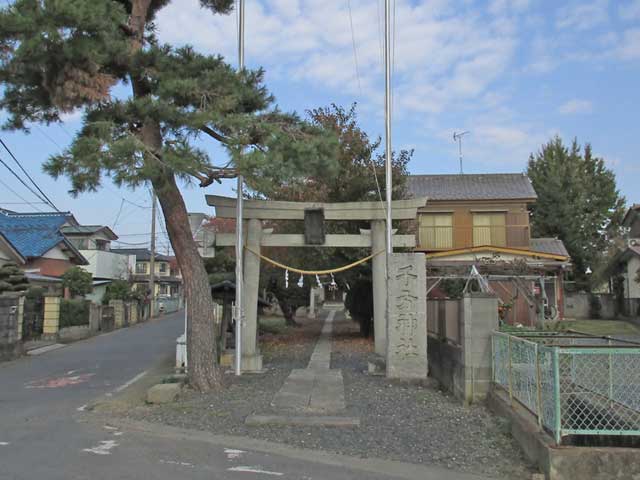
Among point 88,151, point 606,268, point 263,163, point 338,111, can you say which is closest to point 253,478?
point 263,163

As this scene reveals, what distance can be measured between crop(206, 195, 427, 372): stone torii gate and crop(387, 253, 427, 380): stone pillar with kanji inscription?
2032mm

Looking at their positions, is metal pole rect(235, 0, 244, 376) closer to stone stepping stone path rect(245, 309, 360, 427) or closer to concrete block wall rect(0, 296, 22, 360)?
stone stepping stone path rect(245, 309, 360, 427)

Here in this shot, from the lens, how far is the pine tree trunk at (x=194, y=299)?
9312 millimetres

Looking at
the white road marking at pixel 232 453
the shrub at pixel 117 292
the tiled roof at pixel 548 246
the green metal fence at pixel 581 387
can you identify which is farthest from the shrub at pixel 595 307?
the white road marking at pixel 232 453

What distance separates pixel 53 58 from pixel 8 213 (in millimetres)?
28258

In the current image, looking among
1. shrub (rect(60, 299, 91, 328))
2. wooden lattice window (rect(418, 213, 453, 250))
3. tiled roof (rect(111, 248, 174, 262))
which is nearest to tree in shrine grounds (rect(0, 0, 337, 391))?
shrub (rect(60, 299, 91, 328))

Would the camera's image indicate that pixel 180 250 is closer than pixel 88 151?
No

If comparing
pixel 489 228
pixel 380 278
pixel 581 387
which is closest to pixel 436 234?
pixel 489 228

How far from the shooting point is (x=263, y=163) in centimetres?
828

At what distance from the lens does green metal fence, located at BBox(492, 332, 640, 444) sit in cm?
537

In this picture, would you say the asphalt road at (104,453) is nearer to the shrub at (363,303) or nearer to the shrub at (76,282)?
the shrub at (363,303)

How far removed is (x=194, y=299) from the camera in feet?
31.0

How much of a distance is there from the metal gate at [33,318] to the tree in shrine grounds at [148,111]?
1362cm

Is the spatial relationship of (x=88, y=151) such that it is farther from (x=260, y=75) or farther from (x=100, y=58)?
(x=260, y=75)
